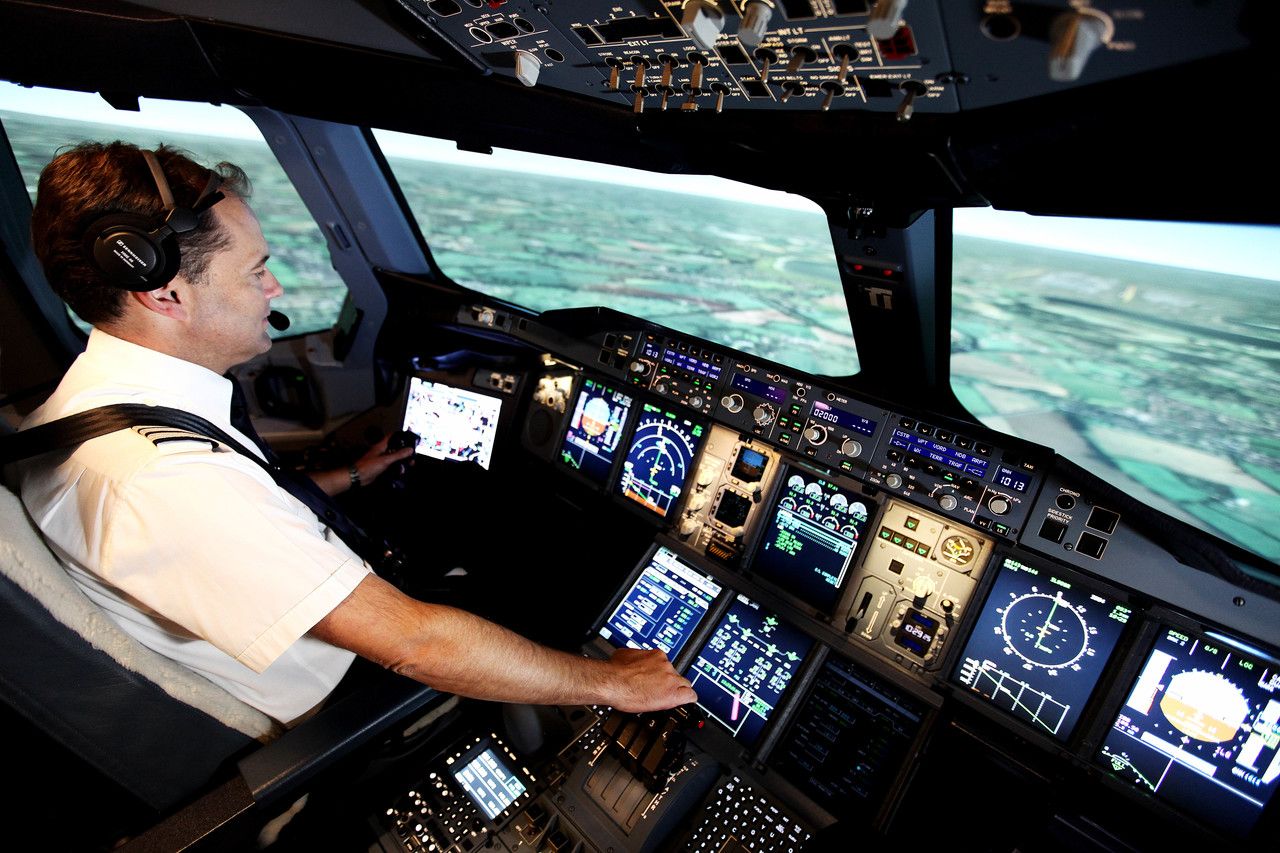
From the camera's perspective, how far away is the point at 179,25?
5.28ft

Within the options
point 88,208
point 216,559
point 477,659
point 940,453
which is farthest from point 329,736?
point 940,453

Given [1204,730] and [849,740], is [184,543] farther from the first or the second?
[1204,730]

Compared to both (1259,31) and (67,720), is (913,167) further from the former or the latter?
(67,720)

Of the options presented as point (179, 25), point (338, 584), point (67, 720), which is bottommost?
point (67, 720)

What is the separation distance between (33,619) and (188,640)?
248 mm

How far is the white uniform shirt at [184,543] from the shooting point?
0.92 m

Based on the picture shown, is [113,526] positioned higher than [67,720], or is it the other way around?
[113,526]

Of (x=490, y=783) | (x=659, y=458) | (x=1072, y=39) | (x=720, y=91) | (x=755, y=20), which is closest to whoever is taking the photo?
(x=1072, y=39)

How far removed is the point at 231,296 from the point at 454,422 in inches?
68.7

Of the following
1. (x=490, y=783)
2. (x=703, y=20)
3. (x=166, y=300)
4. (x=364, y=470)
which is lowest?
(x=490, y=783)

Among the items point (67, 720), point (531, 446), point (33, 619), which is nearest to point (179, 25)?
point (33, 619)

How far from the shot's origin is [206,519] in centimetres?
93

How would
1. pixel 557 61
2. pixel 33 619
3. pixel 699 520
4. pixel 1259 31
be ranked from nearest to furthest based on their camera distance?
pixel 1259 31 → pixel 33 619 → pixel 557 61 → pixel 699 520

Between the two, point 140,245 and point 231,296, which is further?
point 231,296
